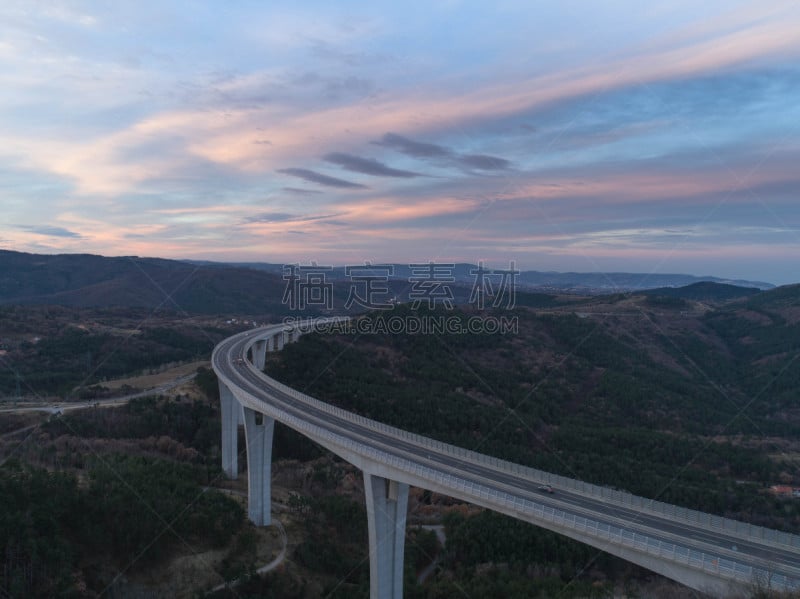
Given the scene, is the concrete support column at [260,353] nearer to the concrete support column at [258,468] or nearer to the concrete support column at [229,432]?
the concrete support column at [229,432]

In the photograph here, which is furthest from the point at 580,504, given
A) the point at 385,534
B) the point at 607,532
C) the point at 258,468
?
the point at 258,468

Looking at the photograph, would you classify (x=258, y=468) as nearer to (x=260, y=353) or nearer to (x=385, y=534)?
(x=385, y=534)

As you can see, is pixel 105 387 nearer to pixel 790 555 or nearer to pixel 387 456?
pixel 387 456

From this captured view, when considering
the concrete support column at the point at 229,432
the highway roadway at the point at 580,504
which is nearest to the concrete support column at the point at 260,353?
the concrete support column at the point at 229,432

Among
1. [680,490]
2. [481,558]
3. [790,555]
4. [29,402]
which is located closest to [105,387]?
[29,402]

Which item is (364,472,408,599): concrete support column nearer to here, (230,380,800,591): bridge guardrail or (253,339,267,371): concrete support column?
(230,380,800,591): bridge guardrail

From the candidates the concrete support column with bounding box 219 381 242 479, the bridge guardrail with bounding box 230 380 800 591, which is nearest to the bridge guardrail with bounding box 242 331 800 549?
the bridge guardrail with bounding box 230 380 800 591
